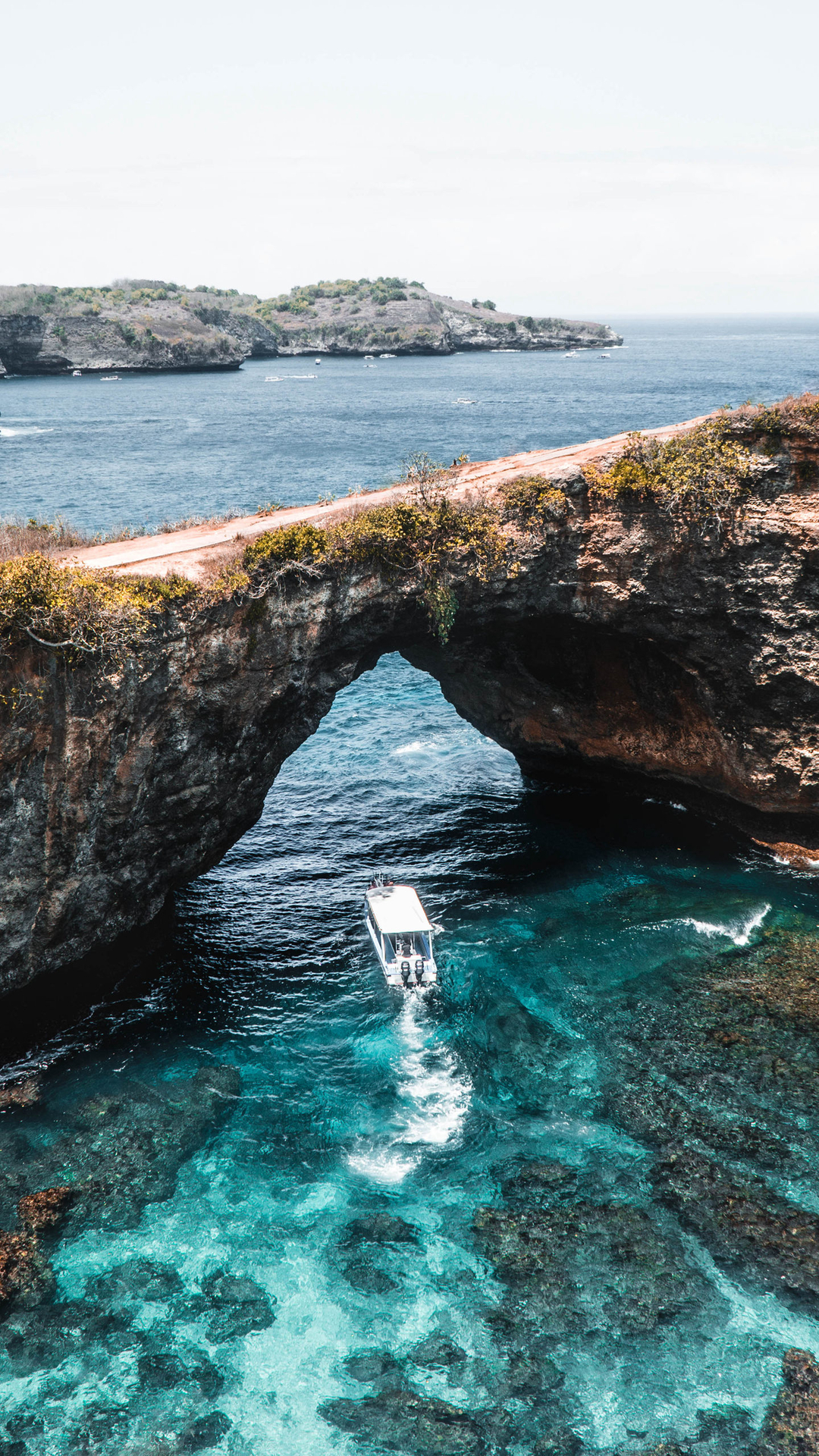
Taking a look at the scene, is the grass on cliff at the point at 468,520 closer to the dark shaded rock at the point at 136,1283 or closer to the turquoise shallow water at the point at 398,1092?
the turquoise shallow water at the point at 398,1092

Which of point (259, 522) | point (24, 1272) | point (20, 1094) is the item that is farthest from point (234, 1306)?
point (259, 522)

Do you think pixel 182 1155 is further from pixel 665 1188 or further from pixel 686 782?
pixel 686 782

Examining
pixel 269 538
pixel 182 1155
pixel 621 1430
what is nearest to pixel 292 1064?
pixel 182 1155

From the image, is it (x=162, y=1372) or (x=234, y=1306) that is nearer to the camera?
(x=162, y=1372)

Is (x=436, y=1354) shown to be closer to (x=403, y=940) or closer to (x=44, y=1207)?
(x=44, y=1207)

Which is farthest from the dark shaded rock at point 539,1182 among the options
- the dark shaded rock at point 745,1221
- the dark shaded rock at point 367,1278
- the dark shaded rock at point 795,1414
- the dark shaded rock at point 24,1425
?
the dark shaded rock at point 24,1425

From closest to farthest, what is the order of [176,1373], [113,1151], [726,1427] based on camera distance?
[726,1427] < [176,1373] < [113,1151]
